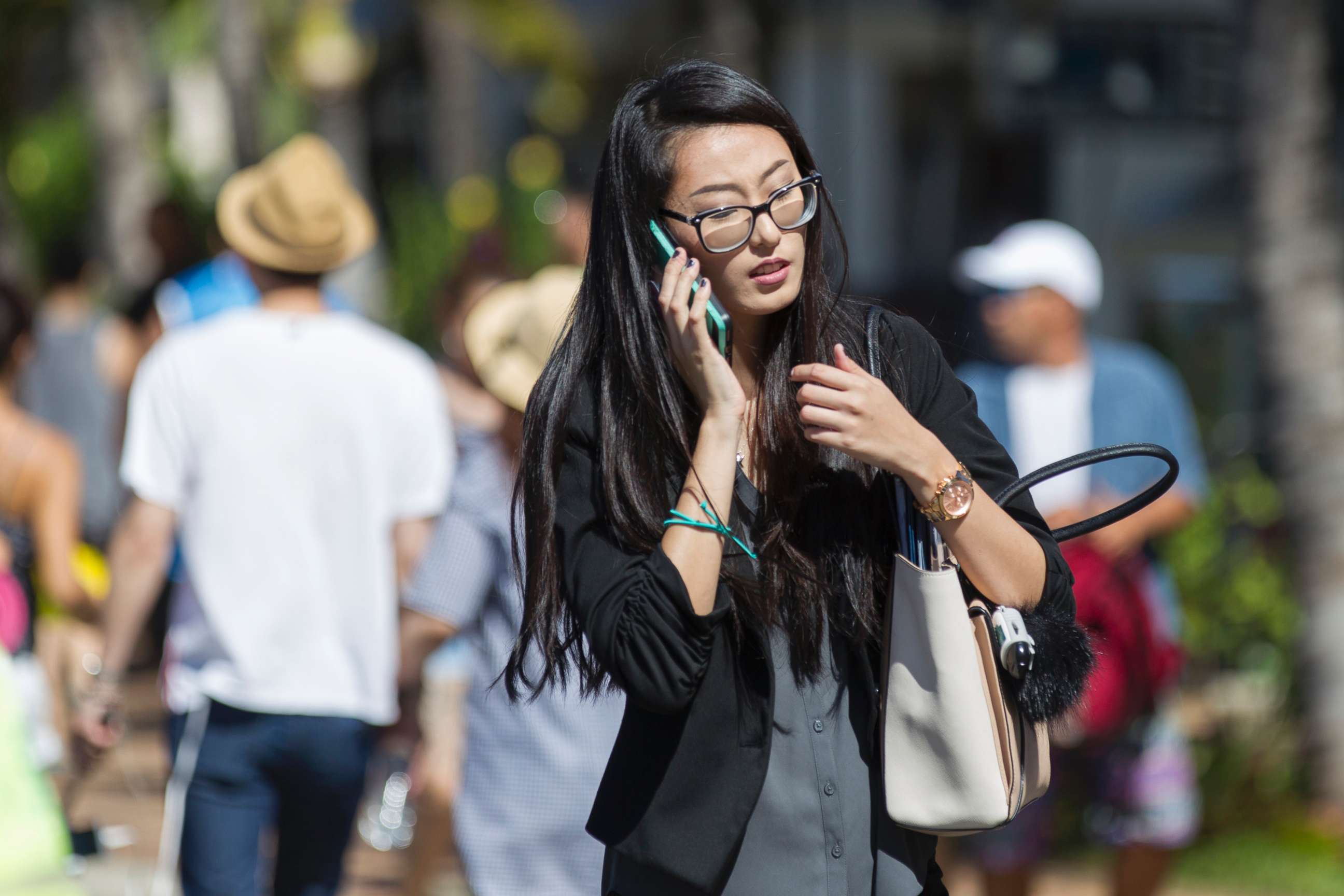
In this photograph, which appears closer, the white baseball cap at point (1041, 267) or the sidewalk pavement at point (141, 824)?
the white baseball cap at point (1041, 267)

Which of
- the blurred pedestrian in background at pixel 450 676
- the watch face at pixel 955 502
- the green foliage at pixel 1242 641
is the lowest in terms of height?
the green foliage at pixel 1242 641

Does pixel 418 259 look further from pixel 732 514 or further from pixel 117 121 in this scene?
pixel 732 514

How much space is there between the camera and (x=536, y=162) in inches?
871

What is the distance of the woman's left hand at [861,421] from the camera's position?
6.48 feet

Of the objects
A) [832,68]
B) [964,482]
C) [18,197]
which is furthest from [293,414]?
[18,197]

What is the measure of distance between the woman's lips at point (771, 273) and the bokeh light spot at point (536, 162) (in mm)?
17526

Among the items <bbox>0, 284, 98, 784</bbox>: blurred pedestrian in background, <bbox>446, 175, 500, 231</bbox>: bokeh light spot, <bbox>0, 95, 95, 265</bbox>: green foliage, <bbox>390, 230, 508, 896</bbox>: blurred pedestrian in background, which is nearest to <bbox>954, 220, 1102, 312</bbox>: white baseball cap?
<bbox>390, 230, 508, 896</bbox>: blurred pedestrian in background

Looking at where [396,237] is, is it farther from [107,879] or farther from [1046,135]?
[107,879]

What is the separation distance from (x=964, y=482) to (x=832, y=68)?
53.0 ft

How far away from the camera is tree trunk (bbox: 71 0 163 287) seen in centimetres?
1617

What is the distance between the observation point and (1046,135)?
13.1 m

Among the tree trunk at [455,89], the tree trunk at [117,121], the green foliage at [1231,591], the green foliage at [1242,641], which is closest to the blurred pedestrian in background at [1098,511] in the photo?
the green foliage at [1242,641]

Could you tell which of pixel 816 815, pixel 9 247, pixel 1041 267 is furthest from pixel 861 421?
pixel 9 247

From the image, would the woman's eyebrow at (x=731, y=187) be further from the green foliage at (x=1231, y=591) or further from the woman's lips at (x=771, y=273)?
the green foliage at (x=1231, y=591)
